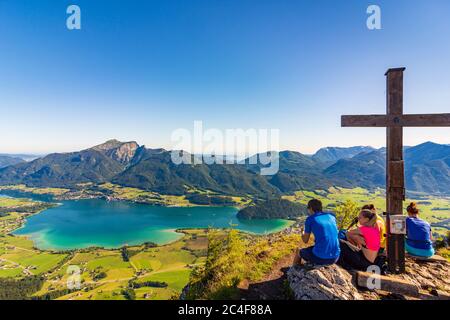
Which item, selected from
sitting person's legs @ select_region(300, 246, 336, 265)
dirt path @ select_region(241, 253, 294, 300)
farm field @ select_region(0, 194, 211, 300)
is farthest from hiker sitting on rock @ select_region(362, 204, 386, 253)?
farm field @ select_region(0, 194, 211, 300)

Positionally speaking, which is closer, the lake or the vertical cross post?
the vertical cross post

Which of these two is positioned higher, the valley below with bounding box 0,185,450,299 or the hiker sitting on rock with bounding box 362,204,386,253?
the hiker sitting on rock with bounding box 362,204,386,253

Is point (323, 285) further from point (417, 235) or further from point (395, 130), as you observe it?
point (395, 130)

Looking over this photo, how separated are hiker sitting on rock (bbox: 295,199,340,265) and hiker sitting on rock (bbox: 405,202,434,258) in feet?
10.4

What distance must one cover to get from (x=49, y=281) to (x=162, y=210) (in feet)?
376

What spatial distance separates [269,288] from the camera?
670 cm

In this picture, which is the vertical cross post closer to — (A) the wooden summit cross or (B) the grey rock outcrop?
(A) the wooden summit cross

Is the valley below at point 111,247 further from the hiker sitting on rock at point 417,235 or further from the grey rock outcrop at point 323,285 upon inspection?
the grey rock outcrop at point 323,285

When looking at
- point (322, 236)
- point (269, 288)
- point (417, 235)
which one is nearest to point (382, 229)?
point (417, 235)

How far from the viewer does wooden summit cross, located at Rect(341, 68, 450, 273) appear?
6.73m

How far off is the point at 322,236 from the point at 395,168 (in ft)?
A: 10.3

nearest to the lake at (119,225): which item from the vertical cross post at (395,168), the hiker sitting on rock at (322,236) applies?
the vertical cross post at (395,168)
